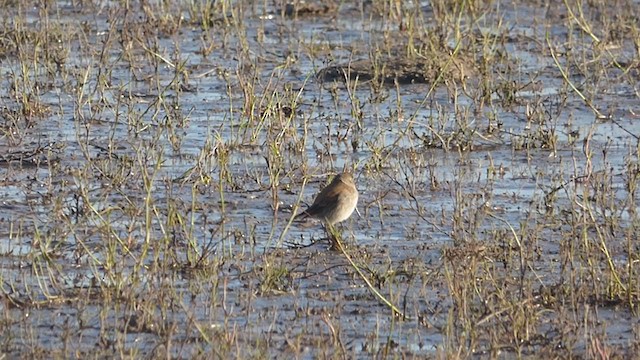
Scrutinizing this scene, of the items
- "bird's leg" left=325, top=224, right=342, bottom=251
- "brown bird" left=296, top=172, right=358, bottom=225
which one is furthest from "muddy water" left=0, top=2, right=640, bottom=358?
"brown bird" left=296, top=172, right=358, bottom=225

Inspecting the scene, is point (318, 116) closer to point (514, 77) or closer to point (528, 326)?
point (514, 77)

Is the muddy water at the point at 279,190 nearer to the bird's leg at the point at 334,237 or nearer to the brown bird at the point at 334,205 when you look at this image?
the bird's leg at the point at 334,237

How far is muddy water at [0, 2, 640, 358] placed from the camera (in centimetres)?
707

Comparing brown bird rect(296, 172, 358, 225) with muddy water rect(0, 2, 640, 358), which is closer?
muddy water rect(0, 2, 640, 358)

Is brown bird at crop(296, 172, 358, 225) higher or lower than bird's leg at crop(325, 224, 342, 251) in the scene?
higher

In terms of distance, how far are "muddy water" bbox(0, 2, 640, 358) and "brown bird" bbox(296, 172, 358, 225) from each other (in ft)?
0.52

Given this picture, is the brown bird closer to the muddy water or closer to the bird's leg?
the bird's leg

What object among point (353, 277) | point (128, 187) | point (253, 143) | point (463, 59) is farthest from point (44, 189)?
point (463, 59)

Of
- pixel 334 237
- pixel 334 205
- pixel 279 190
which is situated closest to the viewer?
pixel 334 237

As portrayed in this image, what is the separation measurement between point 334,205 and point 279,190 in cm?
138

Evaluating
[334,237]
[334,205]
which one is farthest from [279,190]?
[334,237]

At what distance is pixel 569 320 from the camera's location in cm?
721

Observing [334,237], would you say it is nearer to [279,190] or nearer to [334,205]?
[334,205]

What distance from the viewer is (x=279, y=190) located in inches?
392
